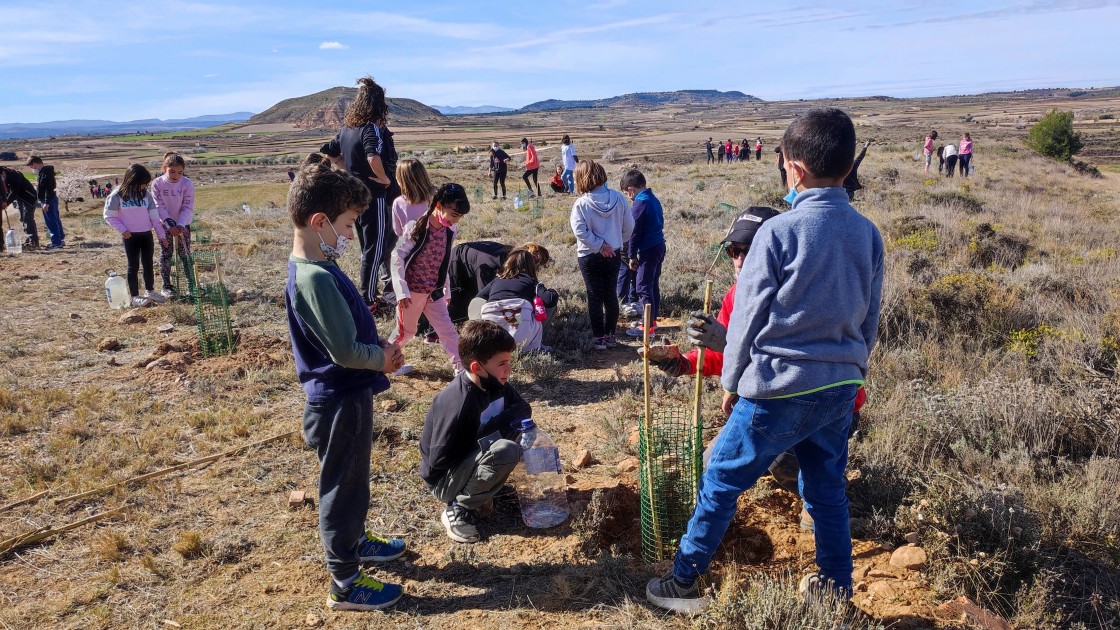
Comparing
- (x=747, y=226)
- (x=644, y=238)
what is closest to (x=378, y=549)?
(x=747, y=226)

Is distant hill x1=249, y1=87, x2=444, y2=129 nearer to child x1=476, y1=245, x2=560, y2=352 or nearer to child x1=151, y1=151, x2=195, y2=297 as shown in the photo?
child x1=151, y1=151, x2=195, y2=297

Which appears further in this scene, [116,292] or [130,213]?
[116,292]

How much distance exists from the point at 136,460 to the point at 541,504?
2.79 metres

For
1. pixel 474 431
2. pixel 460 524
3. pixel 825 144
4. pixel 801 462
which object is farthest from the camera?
pixel 460 524

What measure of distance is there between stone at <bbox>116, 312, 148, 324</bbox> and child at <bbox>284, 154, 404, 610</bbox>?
6261 mm

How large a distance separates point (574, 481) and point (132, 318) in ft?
20.6

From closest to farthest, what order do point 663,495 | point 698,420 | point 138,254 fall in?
point 698,420 → point 663,495 → point 138,254

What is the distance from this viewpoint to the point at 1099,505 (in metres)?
3.32

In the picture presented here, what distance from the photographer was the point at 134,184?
7629 mm

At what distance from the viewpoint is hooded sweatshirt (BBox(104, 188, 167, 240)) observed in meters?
7.57

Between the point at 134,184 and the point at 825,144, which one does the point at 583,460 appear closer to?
the point at 825,144

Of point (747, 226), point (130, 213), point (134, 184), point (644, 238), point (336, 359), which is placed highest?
point (134, 184)

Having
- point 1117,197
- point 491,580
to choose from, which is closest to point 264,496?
point 491,580

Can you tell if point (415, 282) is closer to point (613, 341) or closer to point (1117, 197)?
point (613, 341)
